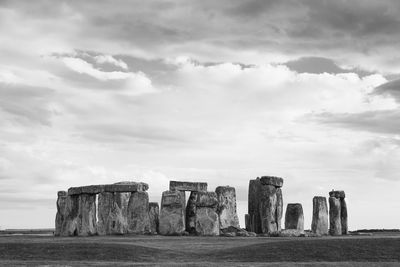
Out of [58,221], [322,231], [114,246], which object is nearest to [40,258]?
[114,246]

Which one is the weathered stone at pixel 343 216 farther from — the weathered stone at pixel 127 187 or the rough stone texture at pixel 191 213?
the weathered stone at pixel 127 187

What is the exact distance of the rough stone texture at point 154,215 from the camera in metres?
40.8

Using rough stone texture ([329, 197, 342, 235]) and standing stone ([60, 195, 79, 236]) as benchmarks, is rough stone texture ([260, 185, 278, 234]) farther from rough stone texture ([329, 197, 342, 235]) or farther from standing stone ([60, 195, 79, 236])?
standing stone ([60, 195, 79, 236])

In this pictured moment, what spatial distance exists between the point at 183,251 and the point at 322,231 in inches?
641

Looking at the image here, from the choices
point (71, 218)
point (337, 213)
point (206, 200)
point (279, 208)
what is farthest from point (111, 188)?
point (337, 213)

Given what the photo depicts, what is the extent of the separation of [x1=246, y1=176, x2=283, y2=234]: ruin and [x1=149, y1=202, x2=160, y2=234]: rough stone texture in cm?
533

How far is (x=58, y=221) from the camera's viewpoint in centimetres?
4228

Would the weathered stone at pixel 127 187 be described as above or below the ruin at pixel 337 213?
above

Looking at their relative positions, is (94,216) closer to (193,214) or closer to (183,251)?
(193,214)

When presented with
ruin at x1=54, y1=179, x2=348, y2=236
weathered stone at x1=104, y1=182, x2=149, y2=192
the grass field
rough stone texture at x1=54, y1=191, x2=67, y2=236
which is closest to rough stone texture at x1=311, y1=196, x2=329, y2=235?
ruin at x1=54, y1=179, x2=348, y2=236

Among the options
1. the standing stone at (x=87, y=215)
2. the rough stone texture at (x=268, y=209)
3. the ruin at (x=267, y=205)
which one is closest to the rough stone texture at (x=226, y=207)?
the ruin at (x=267, y=205)

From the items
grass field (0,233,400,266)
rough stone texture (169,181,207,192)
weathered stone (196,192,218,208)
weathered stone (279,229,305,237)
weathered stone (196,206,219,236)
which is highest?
rough stone texture (169,181,207,192)

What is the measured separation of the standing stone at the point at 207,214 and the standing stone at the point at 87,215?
546cm

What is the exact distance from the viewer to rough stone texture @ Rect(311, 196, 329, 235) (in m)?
42.0
